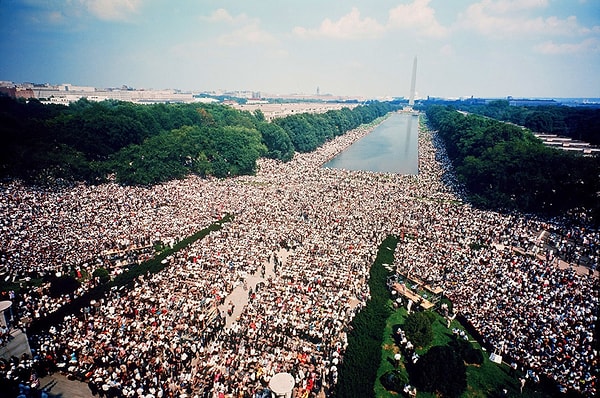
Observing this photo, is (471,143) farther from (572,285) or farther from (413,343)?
(413,343)

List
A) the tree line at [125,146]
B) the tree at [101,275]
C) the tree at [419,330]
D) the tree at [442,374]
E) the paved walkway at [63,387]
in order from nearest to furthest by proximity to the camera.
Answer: the paved walkway at [63,387] < the tree at [442,374] < the tree at [419,330] < the tree at [101,275] < the tree line at [125,146]

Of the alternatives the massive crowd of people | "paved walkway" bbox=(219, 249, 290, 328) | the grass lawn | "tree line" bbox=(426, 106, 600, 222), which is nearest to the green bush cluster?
the grass lawn

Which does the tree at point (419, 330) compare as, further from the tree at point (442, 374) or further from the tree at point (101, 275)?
the tree at point (101, 275)

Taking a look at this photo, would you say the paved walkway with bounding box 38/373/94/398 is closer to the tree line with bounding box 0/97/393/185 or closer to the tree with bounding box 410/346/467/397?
the tree with bounding box 410/346/467/397

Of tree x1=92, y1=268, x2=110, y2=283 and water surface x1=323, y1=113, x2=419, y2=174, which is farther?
water surface x1=323, y1=113, x2=419, y2=174

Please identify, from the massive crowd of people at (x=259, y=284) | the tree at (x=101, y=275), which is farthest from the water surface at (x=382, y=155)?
the tree at (x=101, y=275)

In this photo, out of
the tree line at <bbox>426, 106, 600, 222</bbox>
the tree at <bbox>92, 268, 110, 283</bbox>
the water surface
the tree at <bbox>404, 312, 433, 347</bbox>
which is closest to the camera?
the tree at <bbox>404, 312, 433, 347</bbox>

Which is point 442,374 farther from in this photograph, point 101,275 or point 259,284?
point 101,275
